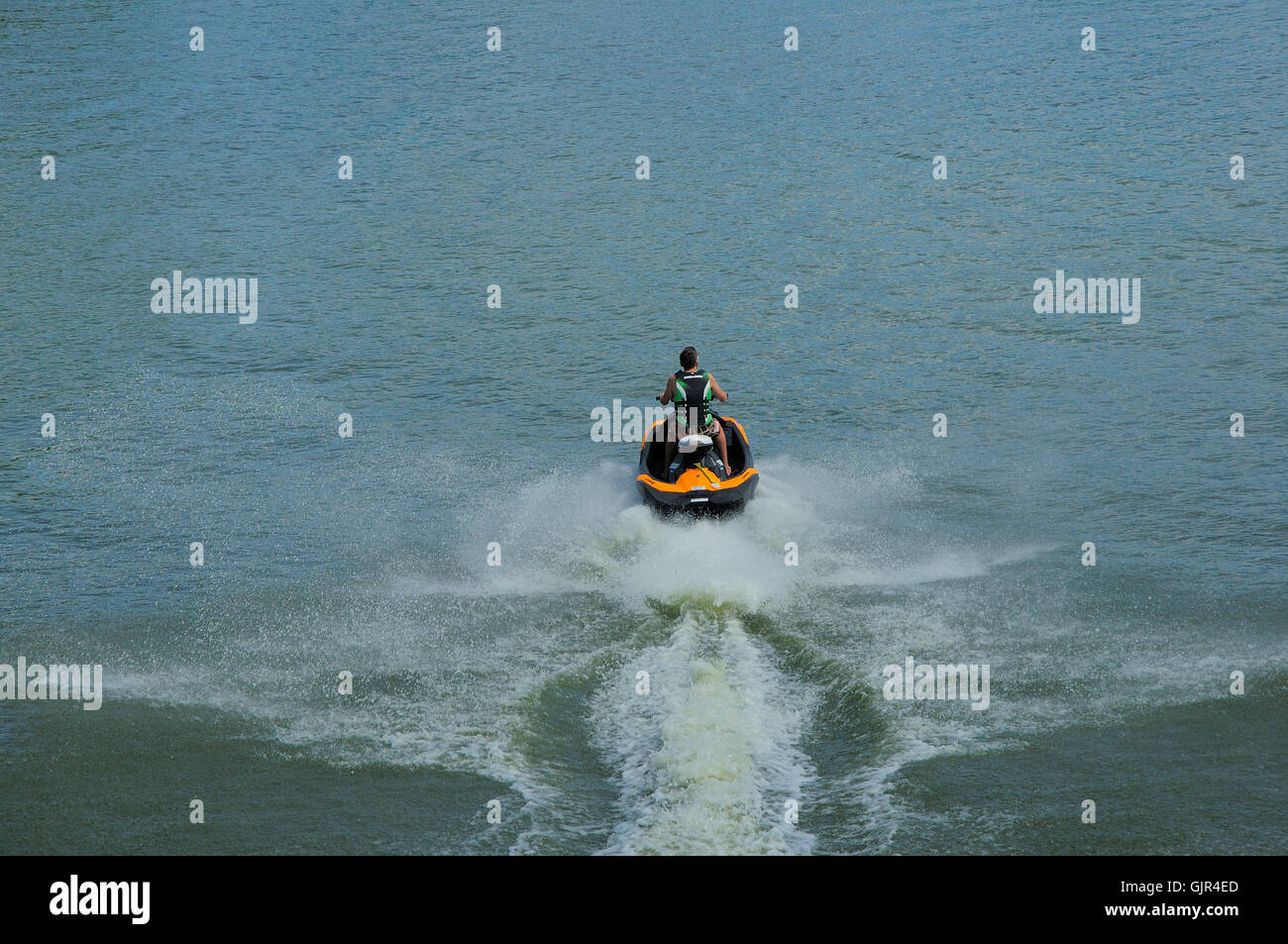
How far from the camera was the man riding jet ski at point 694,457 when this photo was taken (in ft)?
56.7

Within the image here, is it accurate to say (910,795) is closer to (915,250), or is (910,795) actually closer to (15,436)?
(15,436)

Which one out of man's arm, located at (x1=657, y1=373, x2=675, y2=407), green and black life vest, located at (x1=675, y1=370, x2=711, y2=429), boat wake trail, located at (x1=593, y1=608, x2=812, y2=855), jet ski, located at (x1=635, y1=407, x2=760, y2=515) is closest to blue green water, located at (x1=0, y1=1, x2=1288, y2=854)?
boat wake trail, located at (x1=593, y1=608, x2=812, y2=855)

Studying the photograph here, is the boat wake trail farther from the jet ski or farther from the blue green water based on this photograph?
the jet ski

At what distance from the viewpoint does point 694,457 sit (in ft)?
59.1

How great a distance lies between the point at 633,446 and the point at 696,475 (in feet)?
13.3

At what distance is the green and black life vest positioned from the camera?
59.6 feet

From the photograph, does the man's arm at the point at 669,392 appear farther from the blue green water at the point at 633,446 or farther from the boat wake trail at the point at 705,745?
the boat wake trail at the point at 705,745

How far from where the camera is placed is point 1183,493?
18.8 metres

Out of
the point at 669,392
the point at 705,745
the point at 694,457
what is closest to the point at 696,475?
the point at 694,457

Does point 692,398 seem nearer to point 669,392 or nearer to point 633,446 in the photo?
point 669,392

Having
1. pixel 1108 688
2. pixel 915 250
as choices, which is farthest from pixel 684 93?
pixel 1108 688

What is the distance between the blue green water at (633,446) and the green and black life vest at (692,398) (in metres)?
1.39

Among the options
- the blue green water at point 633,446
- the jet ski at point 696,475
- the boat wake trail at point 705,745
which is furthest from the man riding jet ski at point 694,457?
the boat wake trail at point 705,745

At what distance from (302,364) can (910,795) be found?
53.1ft
